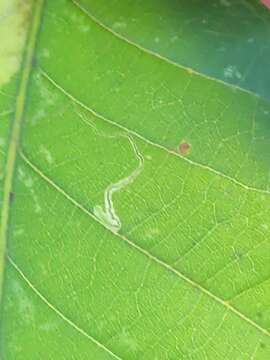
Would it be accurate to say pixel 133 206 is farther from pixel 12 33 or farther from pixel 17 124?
pixel 12 33

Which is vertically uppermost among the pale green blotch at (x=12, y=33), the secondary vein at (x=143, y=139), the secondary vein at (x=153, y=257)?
the pale green blotch at (x=12, y=33)

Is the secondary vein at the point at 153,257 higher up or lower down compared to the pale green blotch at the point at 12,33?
lower down

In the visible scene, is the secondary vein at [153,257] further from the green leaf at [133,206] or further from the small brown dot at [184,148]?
the small brown dot at [184,148]

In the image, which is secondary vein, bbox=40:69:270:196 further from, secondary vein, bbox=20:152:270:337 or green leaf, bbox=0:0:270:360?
secondary vein, bbox=20:152:270:337

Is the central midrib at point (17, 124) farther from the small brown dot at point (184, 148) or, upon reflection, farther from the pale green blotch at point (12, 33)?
the small brown dot at point (184, 148)

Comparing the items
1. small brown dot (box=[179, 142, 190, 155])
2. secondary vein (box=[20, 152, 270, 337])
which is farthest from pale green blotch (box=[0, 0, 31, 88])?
small brown dot (box=[179, 142, 190, 155])

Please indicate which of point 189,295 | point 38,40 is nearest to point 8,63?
point 38,40

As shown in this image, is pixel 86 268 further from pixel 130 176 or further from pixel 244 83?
pixel 244 83

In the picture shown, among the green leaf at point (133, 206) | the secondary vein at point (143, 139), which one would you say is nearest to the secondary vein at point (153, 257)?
the green leaf at point (133, 206)
